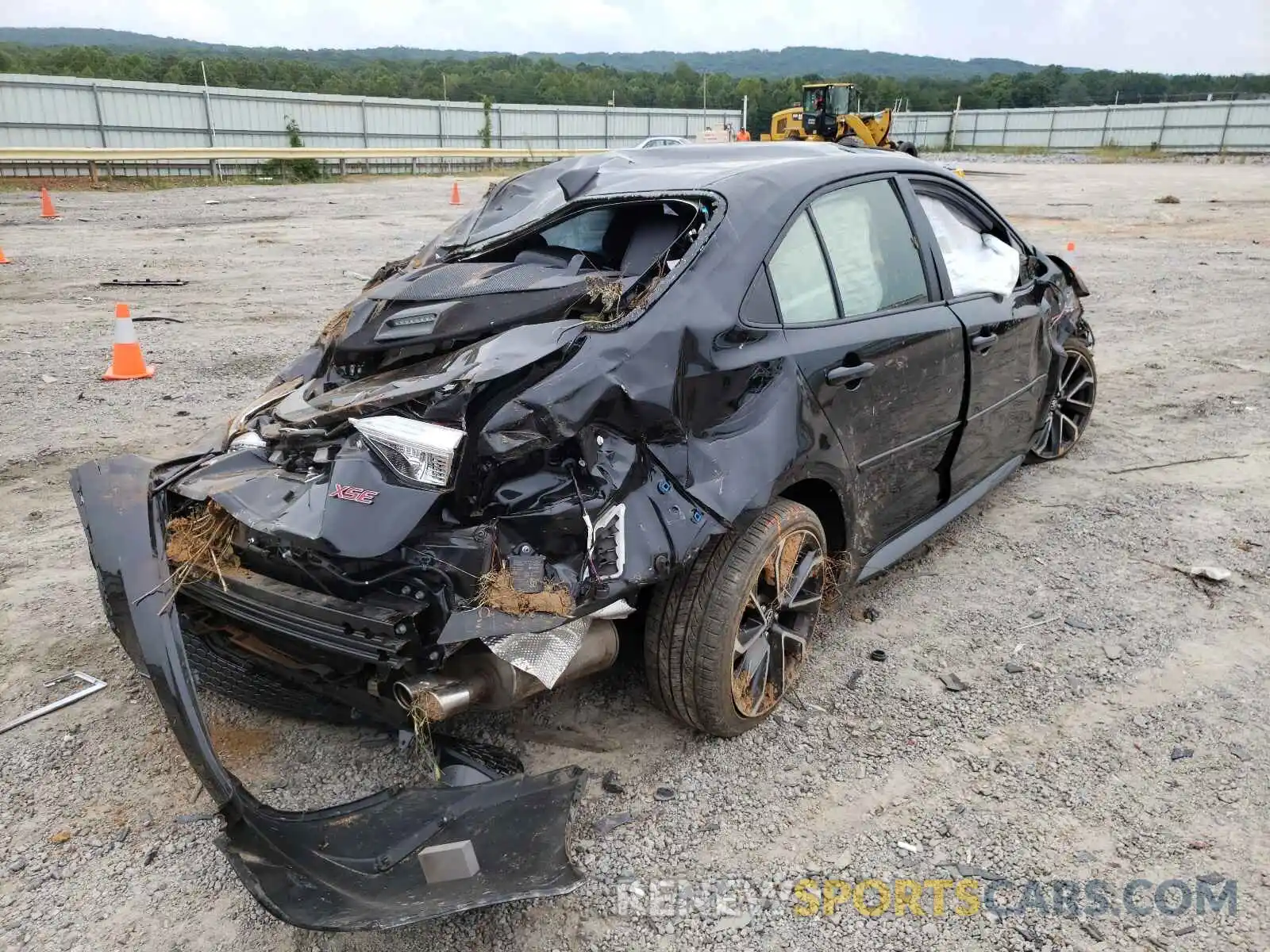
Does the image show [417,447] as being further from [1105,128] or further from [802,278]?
[1105,128]

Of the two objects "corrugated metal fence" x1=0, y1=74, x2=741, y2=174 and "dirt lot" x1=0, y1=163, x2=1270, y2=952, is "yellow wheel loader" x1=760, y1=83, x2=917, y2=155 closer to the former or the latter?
"corrugated metal fence" x1=0, y1=74, x2=741, y2=174

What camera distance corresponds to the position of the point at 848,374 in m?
3.04

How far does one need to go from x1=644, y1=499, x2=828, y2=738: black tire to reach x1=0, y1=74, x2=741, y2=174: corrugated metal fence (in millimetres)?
25484

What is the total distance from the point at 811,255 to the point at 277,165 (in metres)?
25.7

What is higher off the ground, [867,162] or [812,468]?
[867,162]

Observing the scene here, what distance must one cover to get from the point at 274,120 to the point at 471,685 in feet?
103

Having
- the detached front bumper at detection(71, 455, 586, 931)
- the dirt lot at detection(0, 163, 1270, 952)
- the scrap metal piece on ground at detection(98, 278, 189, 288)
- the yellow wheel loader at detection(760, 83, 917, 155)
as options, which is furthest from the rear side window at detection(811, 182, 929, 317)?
the yellow wheel loader at detection(760, 83, 917, 155)

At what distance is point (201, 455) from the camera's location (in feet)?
9.86

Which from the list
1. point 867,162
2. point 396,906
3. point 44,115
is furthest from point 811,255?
point 44,115

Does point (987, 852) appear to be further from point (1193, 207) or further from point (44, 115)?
point (44, 115)

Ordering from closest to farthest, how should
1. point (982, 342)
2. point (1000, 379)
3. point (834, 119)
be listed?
point (982, 342) → point (1000, 379) → point (834, 119)

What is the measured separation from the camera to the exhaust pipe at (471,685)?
2428mm

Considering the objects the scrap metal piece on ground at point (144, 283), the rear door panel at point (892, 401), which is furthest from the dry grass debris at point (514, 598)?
the scrap metal piece on ground at point (144, 283)

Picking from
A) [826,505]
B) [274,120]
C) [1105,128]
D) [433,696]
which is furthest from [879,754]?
[1105,128]
